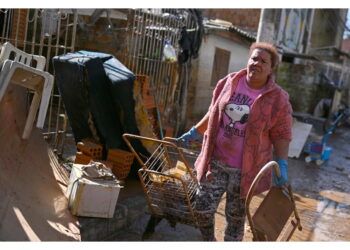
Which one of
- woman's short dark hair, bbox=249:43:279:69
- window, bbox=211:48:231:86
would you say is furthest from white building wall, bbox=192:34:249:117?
woman's short dark hair, bbox=249:43:279:69

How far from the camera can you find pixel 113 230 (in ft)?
13.9

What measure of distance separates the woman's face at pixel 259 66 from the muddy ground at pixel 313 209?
1.89 m

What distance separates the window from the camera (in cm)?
1315

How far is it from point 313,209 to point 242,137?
3.32m

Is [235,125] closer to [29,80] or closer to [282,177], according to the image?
[282,177]

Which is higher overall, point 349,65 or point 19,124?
point 349,65

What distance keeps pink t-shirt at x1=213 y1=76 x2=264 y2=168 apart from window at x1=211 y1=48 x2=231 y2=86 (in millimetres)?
9766

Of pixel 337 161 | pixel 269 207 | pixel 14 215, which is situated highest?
pixel 269 207

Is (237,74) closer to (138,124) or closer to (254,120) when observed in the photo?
(254,120)

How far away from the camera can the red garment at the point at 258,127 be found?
327 centimetres

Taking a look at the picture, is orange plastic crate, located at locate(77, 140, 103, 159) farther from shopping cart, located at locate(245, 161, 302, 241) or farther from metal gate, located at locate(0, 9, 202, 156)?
metal gate, located at locate(0, 9, 202, 156)

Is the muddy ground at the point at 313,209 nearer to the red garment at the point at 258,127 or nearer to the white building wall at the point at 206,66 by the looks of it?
the red garment at the point at 258,127

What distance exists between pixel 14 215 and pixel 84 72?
2.28m

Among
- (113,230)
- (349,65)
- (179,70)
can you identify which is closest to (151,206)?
(113,230)
